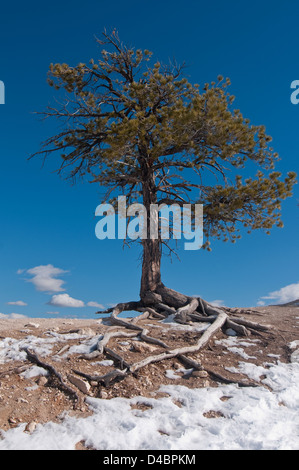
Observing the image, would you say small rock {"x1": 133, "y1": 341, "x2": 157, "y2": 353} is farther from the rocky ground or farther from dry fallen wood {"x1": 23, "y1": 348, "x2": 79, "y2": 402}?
dry fallen wood {"x1": 23, "y1": 348, "x2": 79, "y2": 402}

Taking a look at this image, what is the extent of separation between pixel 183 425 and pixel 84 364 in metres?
2.59

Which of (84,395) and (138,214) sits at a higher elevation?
(138,214)

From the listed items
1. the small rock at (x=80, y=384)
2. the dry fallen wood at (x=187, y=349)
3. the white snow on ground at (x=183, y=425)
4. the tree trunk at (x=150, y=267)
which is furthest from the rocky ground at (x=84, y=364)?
the tree trunk at (x=150, y=267)

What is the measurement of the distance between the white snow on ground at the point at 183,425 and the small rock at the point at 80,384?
0.94ft

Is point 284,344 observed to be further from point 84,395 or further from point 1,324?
point 1,324

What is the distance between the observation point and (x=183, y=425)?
16.4ft

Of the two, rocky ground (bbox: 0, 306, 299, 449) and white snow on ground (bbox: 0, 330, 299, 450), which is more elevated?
rocky ground (bbox: 0, 306, 299, 449)

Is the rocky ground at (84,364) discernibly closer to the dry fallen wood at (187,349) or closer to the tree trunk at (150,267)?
the dry fallen wood at (187,349)

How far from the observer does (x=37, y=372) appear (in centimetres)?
649

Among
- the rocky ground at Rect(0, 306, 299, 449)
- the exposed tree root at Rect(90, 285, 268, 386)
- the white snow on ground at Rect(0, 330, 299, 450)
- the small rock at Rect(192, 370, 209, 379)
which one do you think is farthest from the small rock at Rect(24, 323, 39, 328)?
the small rock at Rect(192, 370, 209, 379)

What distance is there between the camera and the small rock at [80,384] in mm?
5924

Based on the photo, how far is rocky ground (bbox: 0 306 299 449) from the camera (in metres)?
5.55

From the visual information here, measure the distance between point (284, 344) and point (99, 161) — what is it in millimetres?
10018
